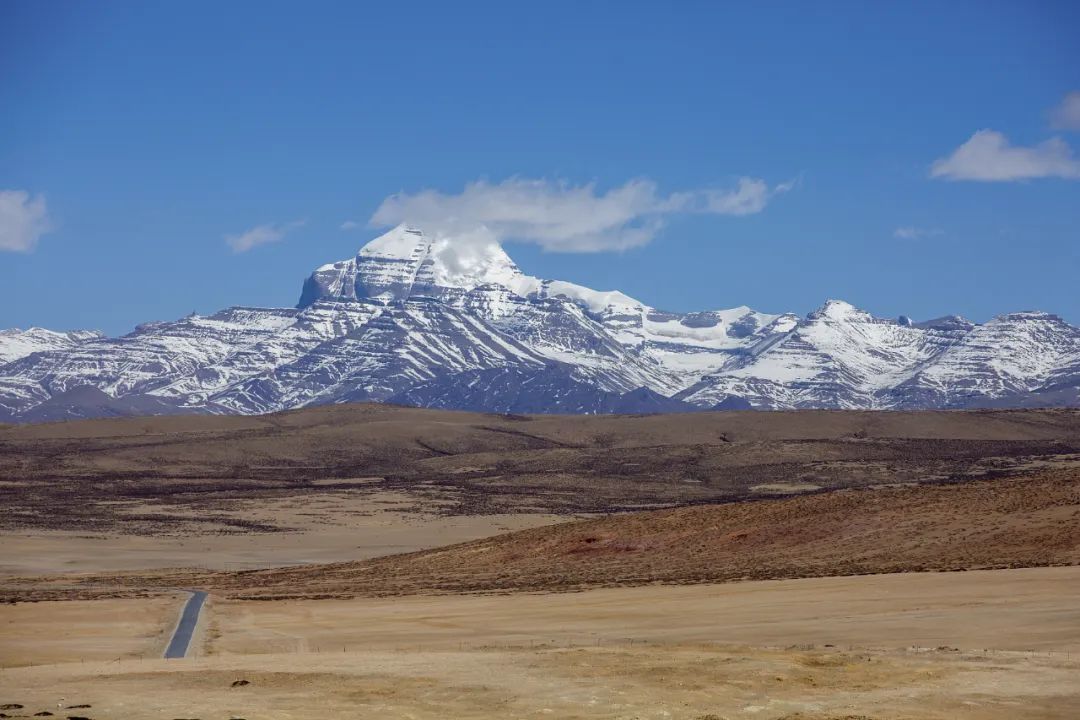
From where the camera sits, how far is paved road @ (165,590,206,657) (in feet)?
122

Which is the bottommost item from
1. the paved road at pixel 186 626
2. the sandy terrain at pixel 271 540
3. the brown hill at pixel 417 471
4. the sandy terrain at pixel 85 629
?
the paved road at pixel 186 626

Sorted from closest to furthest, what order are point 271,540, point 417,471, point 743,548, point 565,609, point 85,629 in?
point 85,629
point 565,609
point 743,548
point 271,540
point 417,471

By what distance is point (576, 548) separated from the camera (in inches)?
2516

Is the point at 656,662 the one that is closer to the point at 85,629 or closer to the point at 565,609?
the point at 565,609

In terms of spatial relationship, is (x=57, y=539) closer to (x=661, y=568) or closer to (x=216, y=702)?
(x=661, y=568)

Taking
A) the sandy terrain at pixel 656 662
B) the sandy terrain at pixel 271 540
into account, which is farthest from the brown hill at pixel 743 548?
the sandy terrain at pixel 271 540

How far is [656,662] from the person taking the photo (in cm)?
3059

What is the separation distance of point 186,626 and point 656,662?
18398 millimetres

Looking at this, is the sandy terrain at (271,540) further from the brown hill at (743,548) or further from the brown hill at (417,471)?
the brown hill at (743,548)

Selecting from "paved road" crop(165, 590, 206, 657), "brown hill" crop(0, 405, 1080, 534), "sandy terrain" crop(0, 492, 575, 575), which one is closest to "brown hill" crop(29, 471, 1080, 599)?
"paved road" crop(165, 590, 206, 657)

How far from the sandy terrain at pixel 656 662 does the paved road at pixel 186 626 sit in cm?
79

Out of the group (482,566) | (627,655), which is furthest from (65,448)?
(627,655)

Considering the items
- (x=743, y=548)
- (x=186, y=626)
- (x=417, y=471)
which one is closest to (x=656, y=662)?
(x=186, y=626)

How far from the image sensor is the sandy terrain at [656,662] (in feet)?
84.8
